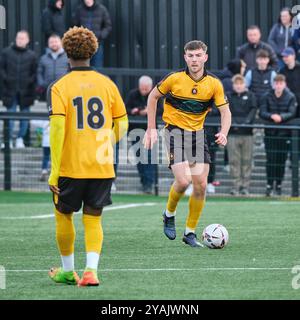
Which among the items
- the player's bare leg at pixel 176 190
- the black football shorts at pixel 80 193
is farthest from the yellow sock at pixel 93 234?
the player's bare leg at pixel 176 190

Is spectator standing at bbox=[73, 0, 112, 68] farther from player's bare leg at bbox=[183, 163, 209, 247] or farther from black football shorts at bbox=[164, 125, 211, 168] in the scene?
player's bare leg at bbox=[183, 163, 209, 247]

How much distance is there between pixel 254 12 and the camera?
23438 mm

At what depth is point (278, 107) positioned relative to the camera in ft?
65.2

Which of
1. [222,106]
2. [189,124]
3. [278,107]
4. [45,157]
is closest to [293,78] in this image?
[278,107]

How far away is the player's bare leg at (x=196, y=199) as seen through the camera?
12.6m

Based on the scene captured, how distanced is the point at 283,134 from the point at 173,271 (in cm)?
956

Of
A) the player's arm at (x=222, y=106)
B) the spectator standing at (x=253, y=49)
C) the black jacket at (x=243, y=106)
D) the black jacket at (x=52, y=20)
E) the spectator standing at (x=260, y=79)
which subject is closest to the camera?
the player's arm at (x=222, y=106)

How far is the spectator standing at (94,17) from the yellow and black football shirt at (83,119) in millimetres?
12343

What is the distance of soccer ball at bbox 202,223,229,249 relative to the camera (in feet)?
40.2

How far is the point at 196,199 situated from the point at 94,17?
9657mm

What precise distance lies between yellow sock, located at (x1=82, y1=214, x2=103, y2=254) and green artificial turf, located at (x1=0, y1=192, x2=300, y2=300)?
32cm

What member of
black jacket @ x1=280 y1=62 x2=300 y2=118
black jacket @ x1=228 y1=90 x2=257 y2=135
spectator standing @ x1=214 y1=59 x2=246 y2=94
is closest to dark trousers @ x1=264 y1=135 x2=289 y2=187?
black jacket @ x1=228 y1=90 x2=257 y2=135

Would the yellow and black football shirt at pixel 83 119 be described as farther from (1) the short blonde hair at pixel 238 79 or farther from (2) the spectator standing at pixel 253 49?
(2) the spectator standing at pixel 253 49
